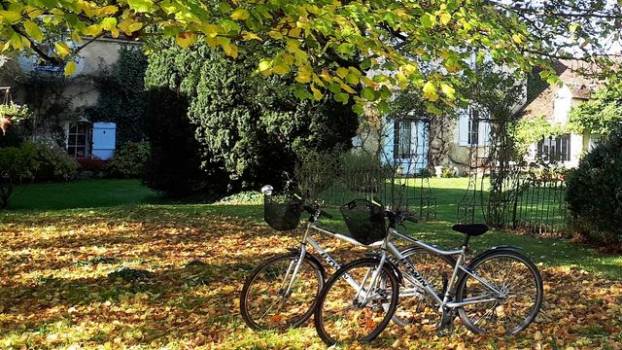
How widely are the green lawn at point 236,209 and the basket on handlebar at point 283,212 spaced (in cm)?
433

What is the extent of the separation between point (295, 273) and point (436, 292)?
1.05 meters

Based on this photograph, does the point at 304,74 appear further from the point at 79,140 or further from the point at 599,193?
the point at 79,140

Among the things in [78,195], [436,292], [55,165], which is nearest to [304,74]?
[436,292]

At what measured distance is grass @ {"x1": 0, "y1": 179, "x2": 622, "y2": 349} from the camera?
15.2ft

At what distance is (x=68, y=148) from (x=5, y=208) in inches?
402

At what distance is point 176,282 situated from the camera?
650 centimetres

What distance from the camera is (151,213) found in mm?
12141

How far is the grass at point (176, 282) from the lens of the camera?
183 inches

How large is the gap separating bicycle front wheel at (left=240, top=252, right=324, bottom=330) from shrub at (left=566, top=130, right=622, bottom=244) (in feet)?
17.6

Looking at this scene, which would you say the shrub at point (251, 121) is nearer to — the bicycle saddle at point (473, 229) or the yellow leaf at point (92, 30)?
the bicycle saddle at point (473, 229)

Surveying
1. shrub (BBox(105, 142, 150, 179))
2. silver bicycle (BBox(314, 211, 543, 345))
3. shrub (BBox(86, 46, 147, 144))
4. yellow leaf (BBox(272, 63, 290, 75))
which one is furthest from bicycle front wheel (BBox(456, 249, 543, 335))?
→ shrub (BBox(86, 46, 147, 144))

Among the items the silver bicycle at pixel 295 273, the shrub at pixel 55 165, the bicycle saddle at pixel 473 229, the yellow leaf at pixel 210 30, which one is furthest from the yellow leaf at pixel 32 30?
the shrub at pixel 55 165

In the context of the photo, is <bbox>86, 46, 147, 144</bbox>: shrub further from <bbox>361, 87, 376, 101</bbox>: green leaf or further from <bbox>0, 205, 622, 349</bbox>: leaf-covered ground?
<bbox>361, 87, 376, 101</bbox>: green leaf

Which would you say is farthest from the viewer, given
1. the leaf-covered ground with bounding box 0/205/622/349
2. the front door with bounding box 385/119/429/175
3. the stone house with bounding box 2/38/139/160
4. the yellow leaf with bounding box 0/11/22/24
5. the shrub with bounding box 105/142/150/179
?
the stone house with bounding box 2/38/139/160
